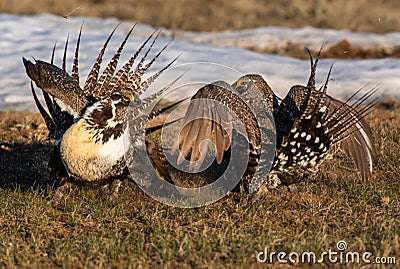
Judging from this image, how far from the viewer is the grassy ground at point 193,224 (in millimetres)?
4477

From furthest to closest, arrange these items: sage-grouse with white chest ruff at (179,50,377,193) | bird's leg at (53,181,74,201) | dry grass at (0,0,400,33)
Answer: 1. dry grass at (0,0,400,33)
2. bird's leg at (53,181,74,201)
3. sage-grouse with white chest ruff at (179,50,377,193)

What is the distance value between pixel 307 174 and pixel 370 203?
21.7 inches

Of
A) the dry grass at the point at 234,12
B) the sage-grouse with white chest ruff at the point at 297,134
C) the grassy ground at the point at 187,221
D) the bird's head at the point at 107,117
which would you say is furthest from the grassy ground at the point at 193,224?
the dry grass at the point at 234,12

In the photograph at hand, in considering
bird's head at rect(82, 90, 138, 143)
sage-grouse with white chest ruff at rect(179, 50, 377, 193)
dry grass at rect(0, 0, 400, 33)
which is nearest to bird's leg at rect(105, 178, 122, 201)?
bird's head at rect(82, 90, 138, 143)

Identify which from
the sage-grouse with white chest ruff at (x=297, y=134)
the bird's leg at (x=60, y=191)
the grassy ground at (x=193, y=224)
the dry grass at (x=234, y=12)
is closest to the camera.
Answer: the grassy ground at (x=193, y=224)

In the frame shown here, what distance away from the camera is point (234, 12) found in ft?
62.9

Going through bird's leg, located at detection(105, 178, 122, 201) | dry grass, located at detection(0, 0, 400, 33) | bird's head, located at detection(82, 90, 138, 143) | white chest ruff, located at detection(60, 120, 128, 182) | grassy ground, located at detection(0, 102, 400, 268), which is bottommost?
grassy ground, located at detection(0, 102, 400, 268)

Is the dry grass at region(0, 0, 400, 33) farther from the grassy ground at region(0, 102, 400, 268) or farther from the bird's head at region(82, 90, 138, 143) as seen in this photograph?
the bird's head at region(82, 90, 138, 143)

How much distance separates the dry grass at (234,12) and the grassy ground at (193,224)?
33.7 feet

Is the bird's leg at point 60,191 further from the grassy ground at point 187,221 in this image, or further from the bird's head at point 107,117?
the bird's head at point 107,117

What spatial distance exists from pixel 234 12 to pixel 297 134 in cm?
1428

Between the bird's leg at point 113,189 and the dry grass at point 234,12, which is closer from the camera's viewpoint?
the bird's leg at point 113,189

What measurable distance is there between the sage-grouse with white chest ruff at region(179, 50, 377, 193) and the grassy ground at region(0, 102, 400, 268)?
242mm

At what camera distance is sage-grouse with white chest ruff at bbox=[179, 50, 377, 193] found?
5.30 m
